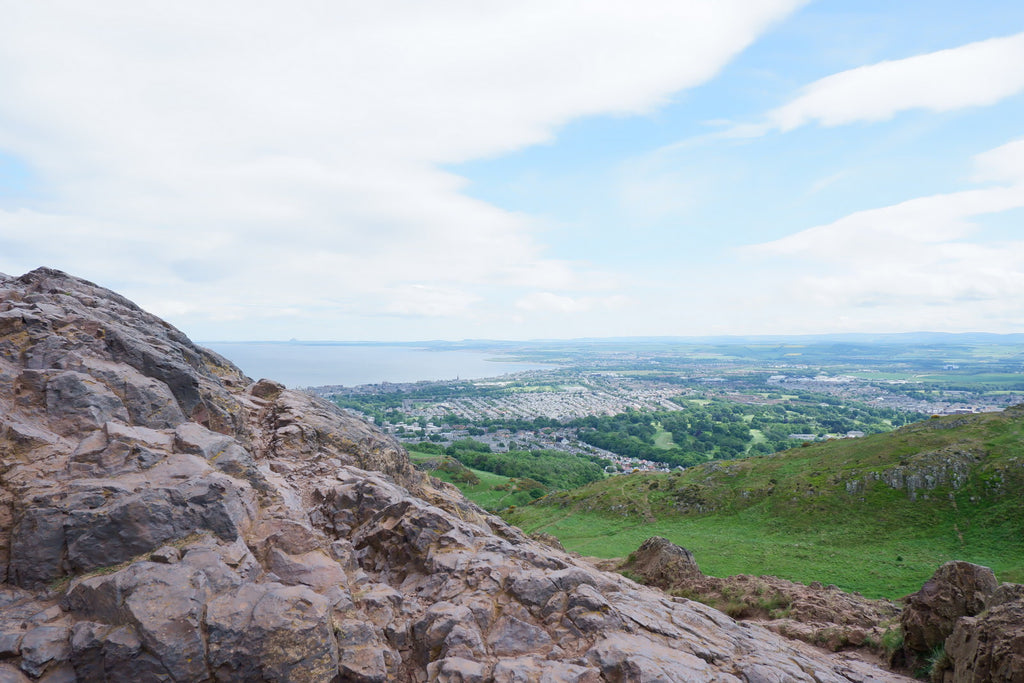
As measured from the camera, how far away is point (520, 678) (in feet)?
36.0

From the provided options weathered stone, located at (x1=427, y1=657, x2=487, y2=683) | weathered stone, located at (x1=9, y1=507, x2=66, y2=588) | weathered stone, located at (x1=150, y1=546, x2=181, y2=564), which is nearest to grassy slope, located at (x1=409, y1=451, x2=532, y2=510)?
weathered stone, located at (x1=427, y1=657, x2=487, y2=683)

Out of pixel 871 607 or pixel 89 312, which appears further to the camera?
pixel 871 607

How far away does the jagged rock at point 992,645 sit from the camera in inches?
505

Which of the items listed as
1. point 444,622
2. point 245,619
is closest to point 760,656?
point 444,622

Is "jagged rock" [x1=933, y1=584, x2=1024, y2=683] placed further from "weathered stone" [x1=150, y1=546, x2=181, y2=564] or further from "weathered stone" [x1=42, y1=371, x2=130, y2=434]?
"weathered stone" [x1=42, y1=371, x2=130, y2=434]

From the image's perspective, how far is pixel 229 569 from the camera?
34.6 ft

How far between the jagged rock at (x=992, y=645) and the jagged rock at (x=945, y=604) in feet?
7.21

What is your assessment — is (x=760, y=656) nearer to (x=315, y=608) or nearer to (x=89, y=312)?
(x=315, y=608)

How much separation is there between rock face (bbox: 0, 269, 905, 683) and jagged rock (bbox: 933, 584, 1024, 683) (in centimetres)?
279

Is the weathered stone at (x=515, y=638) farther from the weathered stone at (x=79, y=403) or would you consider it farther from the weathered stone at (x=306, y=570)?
the weathered stone at (x=79, y=403)

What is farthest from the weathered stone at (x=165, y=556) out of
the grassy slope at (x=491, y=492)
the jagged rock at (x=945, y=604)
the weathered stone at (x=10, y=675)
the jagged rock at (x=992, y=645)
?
the grassy slope at (x=491, y=492)

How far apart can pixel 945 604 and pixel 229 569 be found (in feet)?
84.8

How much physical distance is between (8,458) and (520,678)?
13880 mm

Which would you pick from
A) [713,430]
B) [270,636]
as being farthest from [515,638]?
[713,430]
